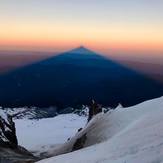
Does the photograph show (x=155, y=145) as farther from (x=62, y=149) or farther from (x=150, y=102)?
(x=62, y=149)

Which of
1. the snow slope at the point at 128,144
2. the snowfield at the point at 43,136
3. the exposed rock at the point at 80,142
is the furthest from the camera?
the snowfield at the point at 43,136

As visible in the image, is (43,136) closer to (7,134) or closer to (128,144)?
(7,134)

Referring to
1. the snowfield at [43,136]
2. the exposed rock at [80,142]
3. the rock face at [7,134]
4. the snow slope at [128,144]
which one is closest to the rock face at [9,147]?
the rock face at [7,134]

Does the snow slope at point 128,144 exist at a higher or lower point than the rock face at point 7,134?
higher

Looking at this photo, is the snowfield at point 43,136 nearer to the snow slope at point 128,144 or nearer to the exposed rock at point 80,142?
the exposed rock at point 80,142

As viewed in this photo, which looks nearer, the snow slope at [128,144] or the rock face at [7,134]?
the snow slope at [128,144]

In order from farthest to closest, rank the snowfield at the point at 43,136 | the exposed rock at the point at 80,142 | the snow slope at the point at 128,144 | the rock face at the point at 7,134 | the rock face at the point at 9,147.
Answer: the snowfield at the point at 43,136 → the rock face at the point at 7,134 → the exposed rock at the point at 80,142 → the rock face at the point at 9,147 → the snow slope at the point at 128,144

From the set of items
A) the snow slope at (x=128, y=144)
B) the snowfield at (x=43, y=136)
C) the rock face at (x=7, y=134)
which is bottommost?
the snowfield at (x=43, y=136)

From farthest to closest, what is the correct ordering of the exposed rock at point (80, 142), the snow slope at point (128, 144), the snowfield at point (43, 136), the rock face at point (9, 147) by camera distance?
1. the snowfield at point (43, 136)
2. the exposed rock at point (80, 142)
3. the rock face at point (9, 147)
4. the snow slope at point (128, 144)

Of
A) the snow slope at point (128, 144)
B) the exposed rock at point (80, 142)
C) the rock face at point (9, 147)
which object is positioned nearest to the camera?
the snow slope at point (128, 144)

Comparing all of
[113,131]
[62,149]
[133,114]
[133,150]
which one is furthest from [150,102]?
[133,150]
